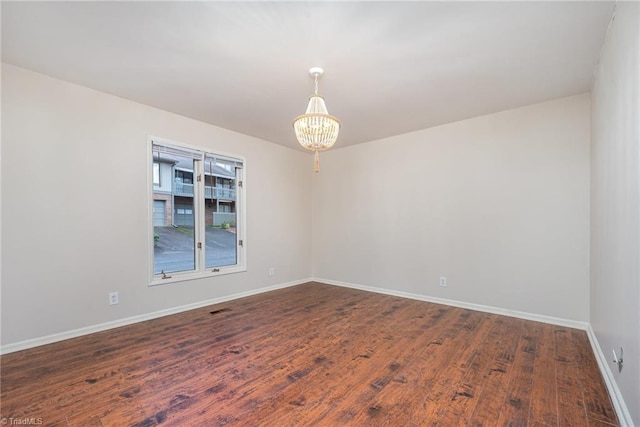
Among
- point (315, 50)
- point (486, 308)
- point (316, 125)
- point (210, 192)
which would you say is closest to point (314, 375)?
point (316, 125)

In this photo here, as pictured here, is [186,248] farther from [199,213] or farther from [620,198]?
[620,198]

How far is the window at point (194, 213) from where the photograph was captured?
362cm

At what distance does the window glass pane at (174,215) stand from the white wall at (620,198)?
425cm

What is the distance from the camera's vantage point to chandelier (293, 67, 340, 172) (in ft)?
8.02

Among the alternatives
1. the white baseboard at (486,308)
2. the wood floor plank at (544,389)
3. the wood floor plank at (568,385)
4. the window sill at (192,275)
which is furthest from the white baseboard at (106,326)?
the wood floor plank at (568,385)

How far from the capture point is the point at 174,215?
3768 mm

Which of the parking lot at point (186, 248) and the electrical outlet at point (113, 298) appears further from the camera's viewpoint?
the parking lot at point (186, 248)

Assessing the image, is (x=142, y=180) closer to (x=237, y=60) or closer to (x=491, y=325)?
(x=237, y=60)

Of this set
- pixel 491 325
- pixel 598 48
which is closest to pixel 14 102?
pixel 598 48

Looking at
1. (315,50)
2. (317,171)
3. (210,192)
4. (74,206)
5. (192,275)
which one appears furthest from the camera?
(210,192)

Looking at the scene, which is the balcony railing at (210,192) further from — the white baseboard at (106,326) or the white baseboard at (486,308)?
the white baseboard at (486,308)

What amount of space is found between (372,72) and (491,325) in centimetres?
303

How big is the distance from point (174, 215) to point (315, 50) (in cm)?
276

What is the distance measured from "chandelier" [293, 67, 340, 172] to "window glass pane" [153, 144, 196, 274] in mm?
2159
